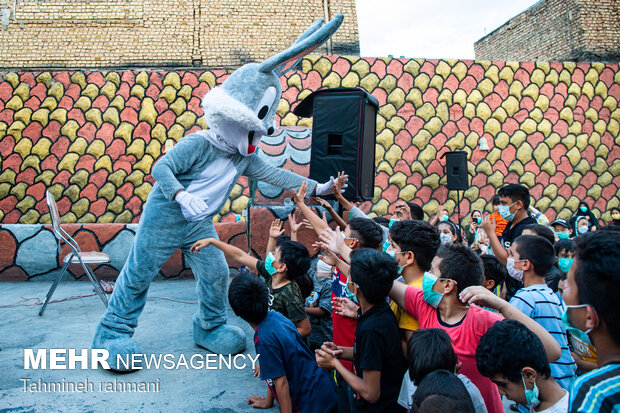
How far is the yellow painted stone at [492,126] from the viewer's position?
26.6 ft

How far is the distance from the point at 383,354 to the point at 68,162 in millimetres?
6956

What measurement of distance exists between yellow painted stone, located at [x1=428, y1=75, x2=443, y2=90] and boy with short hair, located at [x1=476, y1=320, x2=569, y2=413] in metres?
7.24

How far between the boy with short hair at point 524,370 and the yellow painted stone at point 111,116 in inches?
285

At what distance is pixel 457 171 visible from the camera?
24.9 feet

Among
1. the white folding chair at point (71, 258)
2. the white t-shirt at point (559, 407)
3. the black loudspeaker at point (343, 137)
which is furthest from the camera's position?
the white folding chair at point (71, 258)

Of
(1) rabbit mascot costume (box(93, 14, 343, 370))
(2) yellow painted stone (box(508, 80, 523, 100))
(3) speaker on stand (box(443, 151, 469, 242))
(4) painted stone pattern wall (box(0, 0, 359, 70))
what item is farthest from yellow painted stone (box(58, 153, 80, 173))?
(2) yellow painted stone (box(508, 80, 523, 100))

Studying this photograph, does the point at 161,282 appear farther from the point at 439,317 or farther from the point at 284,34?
the point at 284,34

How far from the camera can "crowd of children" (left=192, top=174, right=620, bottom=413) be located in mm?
1095

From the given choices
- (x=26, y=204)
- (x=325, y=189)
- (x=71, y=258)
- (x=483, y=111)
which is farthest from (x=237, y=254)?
(x=483, y=111)

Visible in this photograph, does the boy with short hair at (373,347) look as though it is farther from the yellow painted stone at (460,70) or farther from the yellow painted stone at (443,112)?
the yellow painted stone at (460,70)

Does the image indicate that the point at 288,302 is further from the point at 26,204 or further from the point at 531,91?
the point at 531,91

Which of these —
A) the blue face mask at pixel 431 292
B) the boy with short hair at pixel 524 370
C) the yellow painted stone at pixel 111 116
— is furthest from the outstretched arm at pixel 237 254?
the yellow painted stone at pixel 111 116

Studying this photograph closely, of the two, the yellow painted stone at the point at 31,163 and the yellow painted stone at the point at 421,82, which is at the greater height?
the yellow painted stone at the point at 421,82

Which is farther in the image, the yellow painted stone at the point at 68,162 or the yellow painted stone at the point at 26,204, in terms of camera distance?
the yellow painted stone at the point at 68,162
